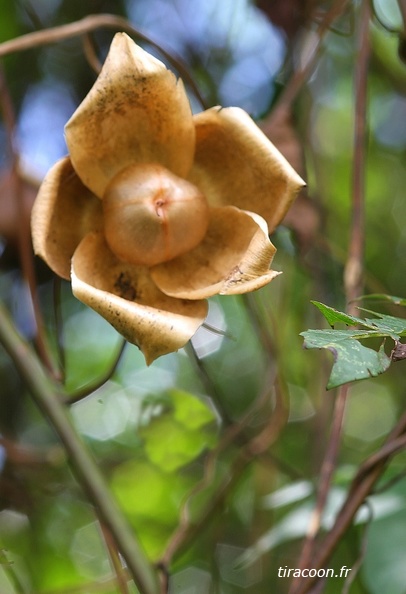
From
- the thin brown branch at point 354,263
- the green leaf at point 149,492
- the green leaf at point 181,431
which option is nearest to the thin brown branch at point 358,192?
the thin brown branch at point 354,263

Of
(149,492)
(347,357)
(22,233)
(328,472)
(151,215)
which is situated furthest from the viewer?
(149,492)

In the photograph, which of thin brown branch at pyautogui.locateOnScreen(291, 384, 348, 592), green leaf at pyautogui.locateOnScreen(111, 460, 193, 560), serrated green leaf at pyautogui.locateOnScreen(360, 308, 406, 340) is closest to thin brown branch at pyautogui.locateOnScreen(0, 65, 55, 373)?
thin brown branch at pyautogui.locateOnScreen(291, 384, 348, 592)

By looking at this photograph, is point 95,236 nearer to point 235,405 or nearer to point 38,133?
point 38,133

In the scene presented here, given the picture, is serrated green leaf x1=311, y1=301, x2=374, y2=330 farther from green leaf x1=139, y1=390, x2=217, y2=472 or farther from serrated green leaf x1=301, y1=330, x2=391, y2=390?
green leaf x1=139, y1=390, x2=217, y2=472

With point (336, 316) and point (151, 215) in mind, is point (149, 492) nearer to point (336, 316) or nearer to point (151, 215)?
point (151, 215)

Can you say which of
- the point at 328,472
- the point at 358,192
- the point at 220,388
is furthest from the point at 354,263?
the point at 220,388

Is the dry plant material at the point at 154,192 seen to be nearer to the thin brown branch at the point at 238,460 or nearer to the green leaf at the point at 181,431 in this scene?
the thin brown branch at the point at 238,460

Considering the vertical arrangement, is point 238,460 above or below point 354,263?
below
